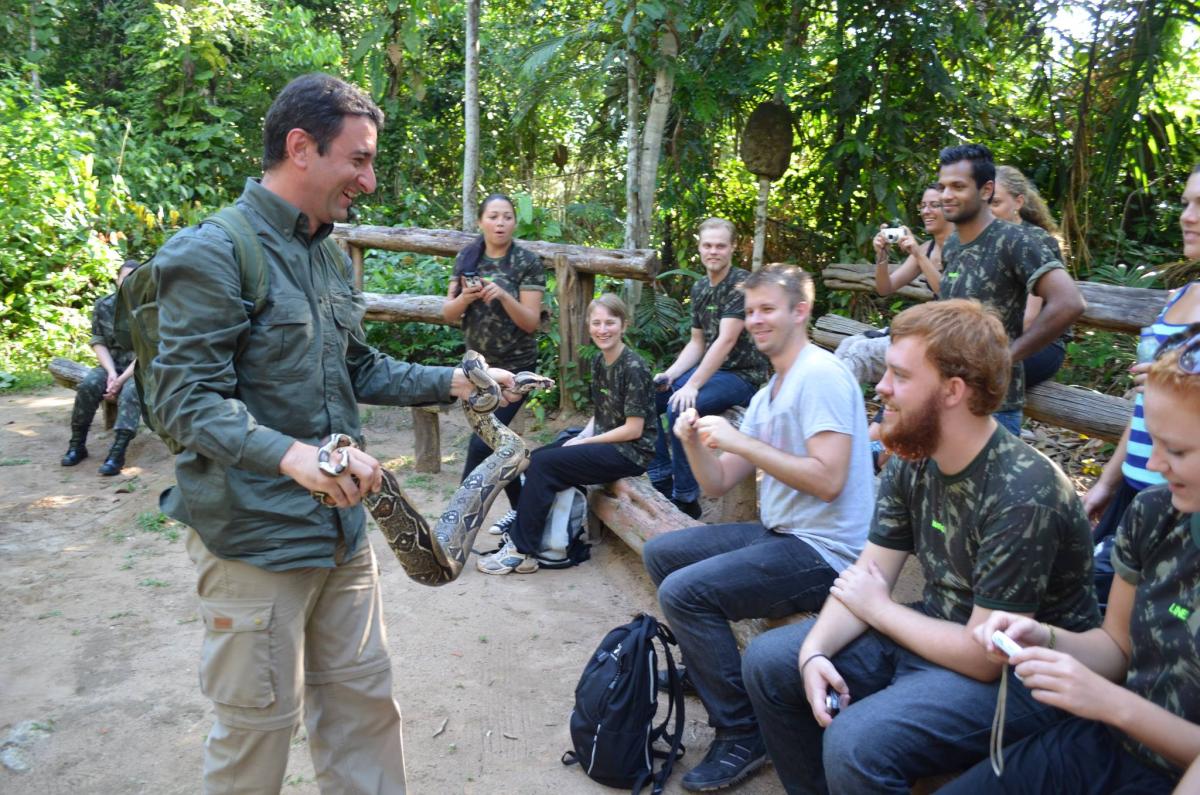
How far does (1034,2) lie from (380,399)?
7760mm

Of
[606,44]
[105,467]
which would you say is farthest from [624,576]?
[606,44]

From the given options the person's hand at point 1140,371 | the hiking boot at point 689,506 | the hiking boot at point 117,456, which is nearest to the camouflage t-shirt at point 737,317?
the hiking boot at point 689,506

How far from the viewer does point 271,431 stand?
242 cm

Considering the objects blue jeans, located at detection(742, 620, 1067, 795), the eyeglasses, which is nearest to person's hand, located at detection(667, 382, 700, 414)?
blue jeans, located at detection(742, 620, 1067, 795)

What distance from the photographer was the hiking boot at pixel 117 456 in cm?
777

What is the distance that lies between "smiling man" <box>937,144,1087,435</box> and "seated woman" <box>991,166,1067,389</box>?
0.34 ft

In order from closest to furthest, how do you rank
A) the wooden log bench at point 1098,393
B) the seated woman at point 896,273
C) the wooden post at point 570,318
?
the wooden log bench at point 1098,393, the seated woman at point 896,273, the wooden post at point 570,318

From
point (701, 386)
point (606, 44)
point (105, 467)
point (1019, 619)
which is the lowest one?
point (105, 467)

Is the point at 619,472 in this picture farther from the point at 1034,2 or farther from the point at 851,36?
the point at 851,36

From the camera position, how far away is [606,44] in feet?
29.9

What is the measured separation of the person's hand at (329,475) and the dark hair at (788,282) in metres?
2.10

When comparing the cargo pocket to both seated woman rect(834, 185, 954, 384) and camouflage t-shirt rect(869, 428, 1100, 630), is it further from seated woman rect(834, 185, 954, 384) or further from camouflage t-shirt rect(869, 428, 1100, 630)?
seated woman rect(834, 185, 954, 384)

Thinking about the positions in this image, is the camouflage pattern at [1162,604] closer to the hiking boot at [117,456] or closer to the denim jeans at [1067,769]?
the denim jeans at [1067,769]

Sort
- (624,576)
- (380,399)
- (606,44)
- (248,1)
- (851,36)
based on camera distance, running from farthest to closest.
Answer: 1. (248,1)
2. (851,36)
3. (606,44)
4. (624,576)
5. (380,399)
